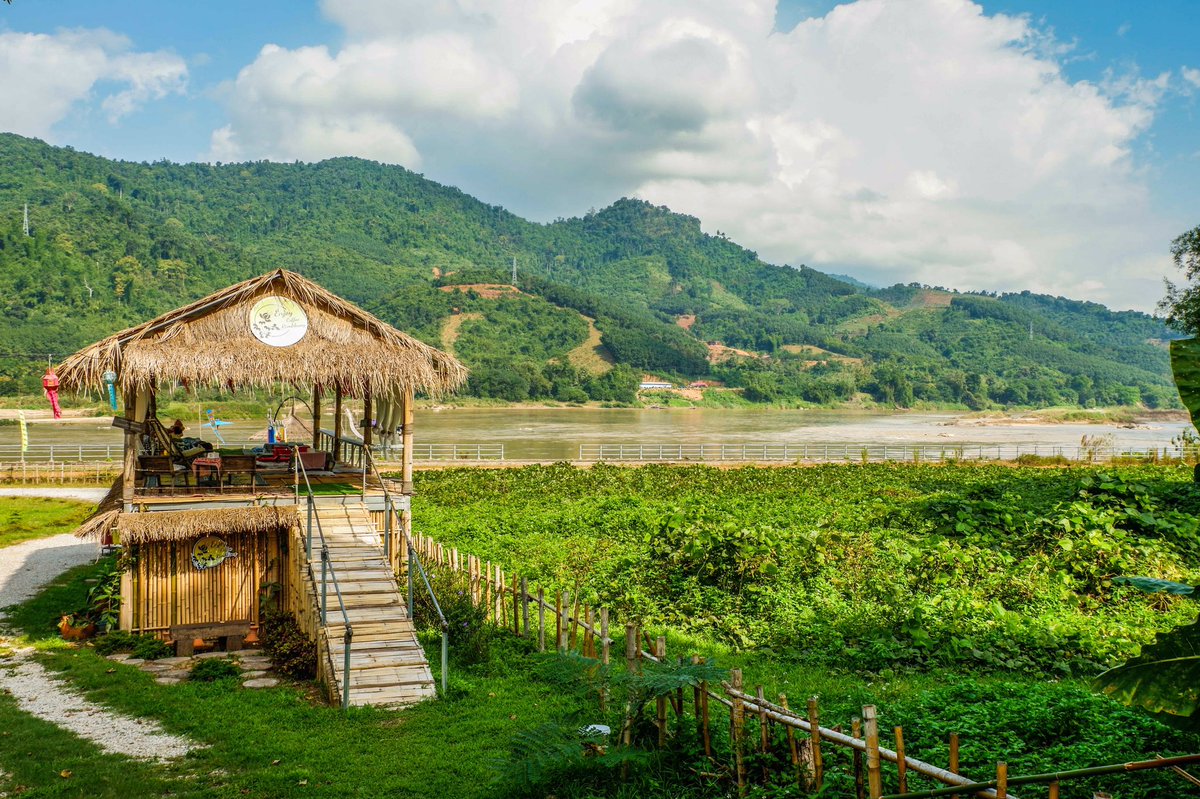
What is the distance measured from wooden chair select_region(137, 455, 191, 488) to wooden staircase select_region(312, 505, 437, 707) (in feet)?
6.63

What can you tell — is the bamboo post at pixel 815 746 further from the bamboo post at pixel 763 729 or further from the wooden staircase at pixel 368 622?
the wooden staircase at pixel 368 622

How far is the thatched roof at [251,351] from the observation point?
36.8 ft

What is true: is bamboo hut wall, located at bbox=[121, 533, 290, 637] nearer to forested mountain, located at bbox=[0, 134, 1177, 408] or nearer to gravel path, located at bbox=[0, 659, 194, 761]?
gravel path, located at bbox=[0, 659, 194, 761]

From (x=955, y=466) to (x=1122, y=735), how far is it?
1083 inches

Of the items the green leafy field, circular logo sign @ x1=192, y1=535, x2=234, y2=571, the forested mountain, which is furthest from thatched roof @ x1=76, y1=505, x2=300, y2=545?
the forested mountain

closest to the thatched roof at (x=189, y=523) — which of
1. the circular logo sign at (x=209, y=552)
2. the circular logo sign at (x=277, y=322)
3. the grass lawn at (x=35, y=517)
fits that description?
the circular logo sign at (x=209, y=552)

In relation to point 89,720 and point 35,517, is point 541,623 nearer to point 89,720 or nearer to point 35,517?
point 89,720

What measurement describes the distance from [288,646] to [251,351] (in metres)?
4.00

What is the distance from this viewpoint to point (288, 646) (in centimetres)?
1038

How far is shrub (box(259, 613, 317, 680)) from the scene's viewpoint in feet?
32.5

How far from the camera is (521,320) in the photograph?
13175cm

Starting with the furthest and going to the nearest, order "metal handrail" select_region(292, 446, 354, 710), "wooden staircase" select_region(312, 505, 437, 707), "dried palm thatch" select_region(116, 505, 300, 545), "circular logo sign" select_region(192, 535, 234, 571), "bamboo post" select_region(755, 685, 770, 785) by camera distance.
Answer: "circular logo sign" select_region(192, 535, 234, 571) < "dried palm thatch" select_region(116, 505, 300, 545) < "wooden staircase" select_region(312, 505, 437, 707) < "metal handrail" select_region(292, 446, 354, 710) < "bamboo post" select_region(755, 685, 770, 785)

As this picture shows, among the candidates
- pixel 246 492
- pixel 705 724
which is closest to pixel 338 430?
pixel 246 492

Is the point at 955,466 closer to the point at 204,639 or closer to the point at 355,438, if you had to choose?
the point at 355,438
